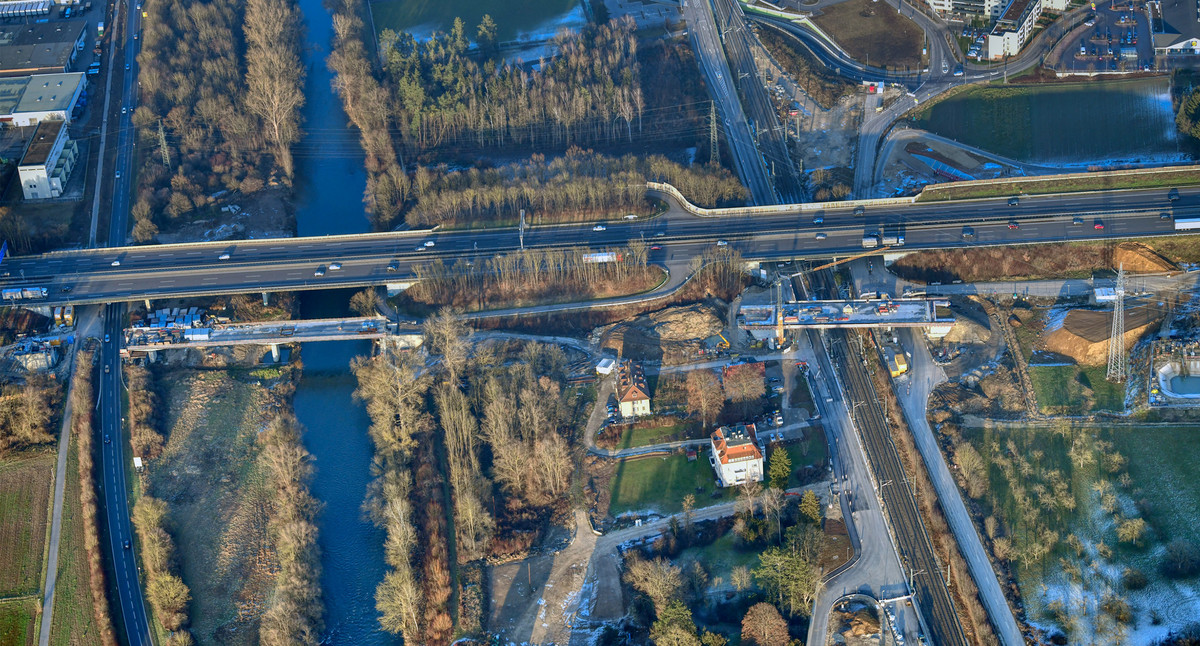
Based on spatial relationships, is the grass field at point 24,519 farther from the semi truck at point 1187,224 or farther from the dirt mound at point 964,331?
the semi truck at point 1187,224

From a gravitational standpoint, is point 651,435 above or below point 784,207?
below

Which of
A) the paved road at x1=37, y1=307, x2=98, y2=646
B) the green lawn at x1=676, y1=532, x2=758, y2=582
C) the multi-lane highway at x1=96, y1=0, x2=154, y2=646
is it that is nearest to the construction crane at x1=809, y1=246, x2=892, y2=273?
the green lawn at x1=676, y1=532, x2=758, y2=582

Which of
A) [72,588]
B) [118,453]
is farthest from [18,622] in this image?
[118,453]

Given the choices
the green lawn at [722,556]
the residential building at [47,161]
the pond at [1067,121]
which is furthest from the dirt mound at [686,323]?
the residential building at [47,161]

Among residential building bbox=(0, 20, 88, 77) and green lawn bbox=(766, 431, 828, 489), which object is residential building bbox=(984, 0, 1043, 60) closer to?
green lawn bbox=(766, 431, 828, 489)

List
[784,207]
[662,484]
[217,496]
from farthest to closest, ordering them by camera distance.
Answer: [784,207], [217,496], [662,484]

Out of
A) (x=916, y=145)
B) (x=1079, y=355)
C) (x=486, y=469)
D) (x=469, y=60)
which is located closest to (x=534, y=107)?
(x=469, y=60)

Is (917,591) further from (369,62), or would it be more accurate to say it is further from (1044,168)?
(369,62)

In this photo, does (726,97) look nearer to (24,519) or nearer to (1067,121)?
(1067,121)
